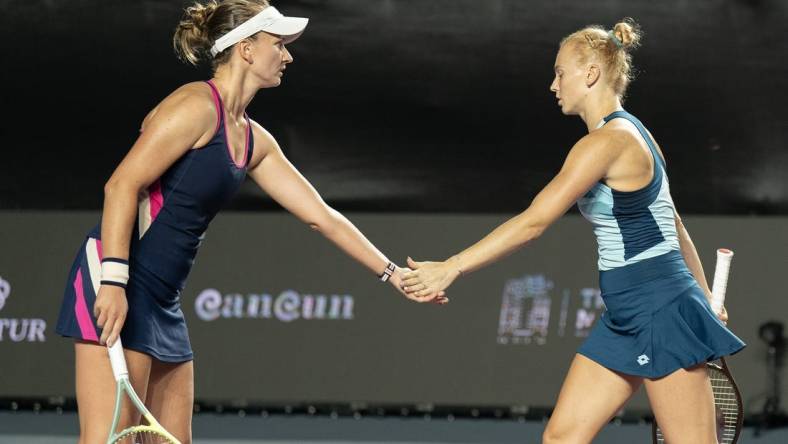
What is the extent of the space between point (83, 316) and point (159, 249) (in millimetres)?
266

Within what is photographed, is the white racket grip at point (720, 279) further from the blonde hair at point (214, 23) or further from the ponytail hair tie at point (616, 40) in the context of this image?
the blonde hair at point (214, 23)

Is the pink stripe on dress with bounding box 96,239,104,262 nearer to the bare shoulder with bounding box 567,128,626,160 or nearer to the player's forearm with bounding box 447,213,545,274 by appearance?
the player's forearm with bounding box 447,213,545,274

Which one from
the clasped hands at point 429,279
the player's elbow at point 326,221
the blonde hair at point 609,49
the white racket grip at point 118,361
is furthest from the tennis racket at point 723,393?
the white racket grip at point 118,361

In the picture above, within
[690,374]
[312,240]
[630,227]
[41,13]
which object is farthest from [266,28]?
[41,13]

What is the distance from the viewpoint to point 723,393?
13.8 feet

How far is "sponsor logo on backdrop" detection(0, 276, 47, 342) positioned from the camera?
21.5ft

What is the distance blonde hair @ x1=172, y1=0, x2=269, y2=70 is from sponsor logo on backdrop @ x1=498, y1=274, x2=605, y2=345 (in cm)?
329

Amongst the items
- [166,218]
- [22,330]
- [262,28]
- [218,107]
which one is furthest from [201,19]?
[22,330]

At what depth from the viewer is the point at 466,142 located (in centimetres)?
666

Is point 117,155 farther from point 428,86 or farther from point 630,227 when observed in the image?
point 630,227

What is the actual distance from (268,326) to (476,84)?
1741 mm

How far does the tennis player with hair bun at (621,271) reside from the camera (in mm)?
3352

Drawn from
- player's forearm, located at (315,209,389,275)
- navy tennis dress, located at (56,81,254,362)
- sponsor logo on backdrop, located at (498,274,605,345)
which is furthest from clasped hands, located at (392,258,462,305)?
sponsor logo on backdrop, located at (498,274,605,345)

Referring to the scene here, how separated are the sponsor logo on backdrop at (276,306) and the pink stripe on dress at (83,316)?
3327 mm
